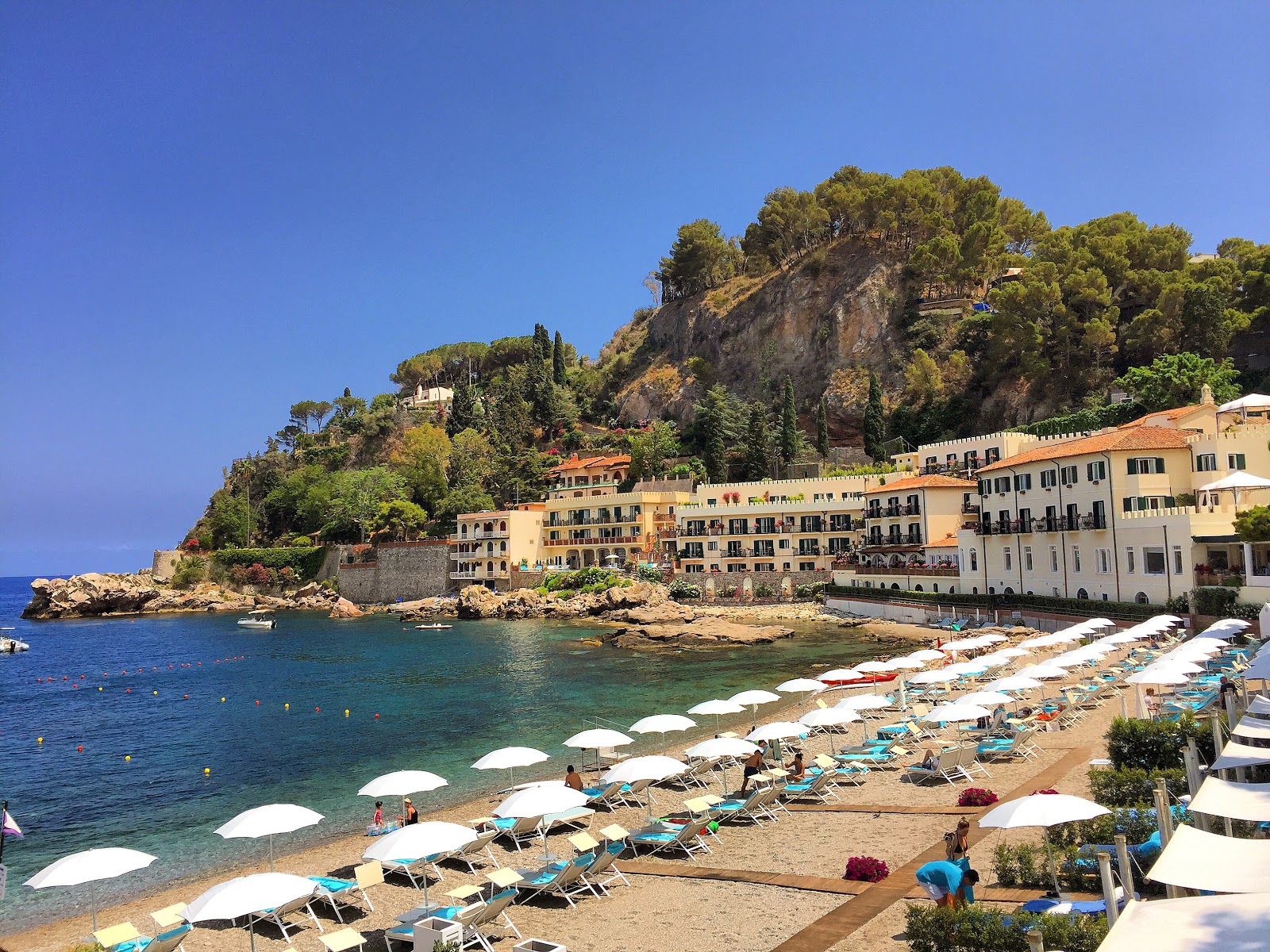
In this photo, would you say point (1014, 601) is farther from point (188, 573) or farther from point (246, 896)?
point (188, 573)

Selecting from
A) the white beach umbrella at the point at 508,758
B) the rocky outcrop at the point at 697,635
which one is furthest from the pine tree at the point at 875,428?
the white beach umbrella at the point at 508,758

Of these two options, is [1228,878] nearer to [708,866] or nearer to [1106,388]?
[708,866]

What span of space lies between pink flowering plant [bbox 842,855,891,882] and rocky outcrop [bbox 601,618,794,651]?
3483 cm

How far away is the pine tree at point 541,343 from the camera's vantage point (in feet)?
392

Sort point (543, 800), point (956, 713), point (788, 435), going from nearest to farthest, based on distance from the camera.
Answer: point (543, 800)
point (956, 713)
point (788, 435)

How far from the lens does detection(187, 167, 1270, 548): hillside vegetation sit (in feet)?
211

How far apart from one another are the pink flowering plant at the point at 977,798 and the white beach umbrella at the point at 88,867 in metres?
13.5

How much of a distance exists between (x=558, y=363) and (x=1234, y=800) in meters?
110

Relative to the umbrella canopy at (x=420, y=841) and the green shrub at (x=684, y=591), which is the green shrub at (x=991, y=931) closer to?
the umbrella canopy at (x=420, y=841)

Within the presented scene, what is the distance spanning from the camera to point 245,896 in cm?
1099

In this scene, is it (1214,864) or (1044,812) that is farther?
(1044,812)

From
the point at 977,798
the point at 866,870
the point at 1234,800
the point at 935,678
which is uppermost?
the point at 1234,800

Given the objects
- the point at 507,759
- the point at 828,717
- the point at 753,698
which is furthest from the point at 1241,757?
the point at 753,698

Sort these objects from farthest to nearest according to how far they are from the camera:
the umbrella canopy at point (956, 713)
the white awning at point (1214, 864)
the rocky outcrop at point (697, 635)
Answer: the rocky outcrop at point (697, 635)
the umbrella canopy at point (956, 713)
the white awning at point (1214, 864)
